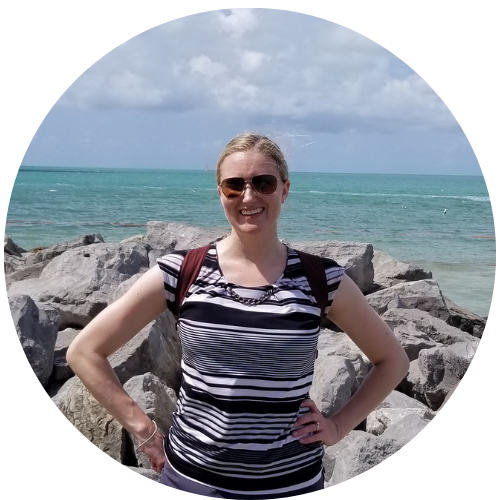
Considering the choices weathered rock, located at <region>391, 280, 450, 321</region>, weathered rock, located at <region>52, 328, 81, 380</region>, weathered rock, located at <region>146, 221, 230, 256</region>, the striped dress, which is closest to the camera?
the striped dress

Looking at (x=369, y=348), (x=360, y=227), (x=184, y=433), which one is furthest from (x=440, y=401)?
(x=360, y=227)

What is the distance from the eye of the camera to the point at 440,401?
19.4 ft

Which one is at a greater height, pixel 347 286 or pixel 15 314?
pixel 347 286

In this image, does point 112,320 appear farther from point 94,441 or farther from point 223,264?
point 94,441

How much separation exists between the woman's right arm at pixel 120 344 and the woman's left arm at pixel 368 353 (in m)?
0.62

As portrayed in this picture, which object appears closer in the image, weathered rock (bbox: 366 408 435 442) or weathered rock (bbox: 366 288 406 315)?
weathered rock (bbox: 366 408 435 442)

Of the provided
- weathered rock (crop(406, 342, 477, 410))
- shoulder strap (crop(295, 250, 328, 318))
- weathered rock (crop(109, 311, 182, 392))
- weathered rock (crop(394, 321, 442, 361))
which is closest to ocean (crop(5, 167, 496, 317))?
weathered rock (crop(394, 321, 442, 361))

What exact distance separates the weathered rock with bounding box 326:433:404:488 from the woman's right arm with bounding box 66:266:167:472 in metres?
1.89

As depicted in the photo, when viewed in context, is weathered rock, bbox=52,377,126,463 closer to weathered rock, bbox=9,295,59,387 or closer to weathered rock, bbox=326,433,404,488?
weathered rock, bbox=9,295,59,387

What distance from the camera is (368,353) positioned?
8.34 ft

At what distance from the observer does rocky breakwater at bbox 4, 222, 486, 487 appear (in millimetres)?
4168

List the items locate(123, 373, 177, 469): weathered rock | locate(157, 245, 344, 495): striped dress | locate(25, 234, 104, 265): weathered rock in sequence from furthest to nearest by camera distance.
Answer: locate(25, 234, 104, 265): weathered rock < locate(123, 373, 177, 469): weathered rock < locate(157, 245, 344, 495): striped dress

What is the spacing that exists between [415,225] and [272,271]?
2933 cm

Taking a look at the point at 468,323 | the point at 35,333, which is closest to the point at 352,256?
the point at 468,323
